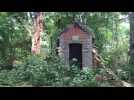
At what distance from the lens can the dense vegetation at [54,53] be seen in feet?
18.3

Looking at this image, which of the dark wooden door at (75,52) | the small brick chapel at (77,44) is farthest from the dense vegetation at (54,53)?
the dark wooden door at (75,52)

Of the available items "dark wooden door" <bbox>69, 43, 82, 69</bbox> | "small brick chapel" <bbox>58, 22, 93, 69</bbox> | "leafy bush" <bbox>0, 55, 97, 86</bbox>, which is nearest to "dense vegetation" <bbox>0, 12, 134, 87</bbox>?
"leafy bush" <bbox>0, 55, 97, 86</bbox>

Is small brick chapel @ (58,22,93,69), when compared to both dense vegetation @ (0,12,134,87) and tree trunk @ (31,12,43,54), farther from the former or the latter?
tree trunk @ (31,12,43,54)

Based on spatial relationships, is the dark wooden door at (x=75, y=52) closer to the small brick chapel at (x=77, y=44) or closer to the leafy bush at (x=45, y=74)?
the small brick chapel at (x=77, y=44)

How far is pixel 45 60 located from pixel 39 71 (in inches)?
13.1

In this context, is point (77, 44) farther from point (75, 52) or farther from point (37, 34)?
point (37, 34)

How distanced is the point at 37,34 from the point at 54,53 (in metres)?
0.68

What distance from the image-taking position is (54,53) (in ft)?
19.8

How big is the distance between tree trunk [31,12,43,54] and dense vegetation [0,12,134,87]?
9 centimetres

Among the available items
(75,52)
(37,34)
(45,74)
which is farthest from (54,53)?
(37,34)
